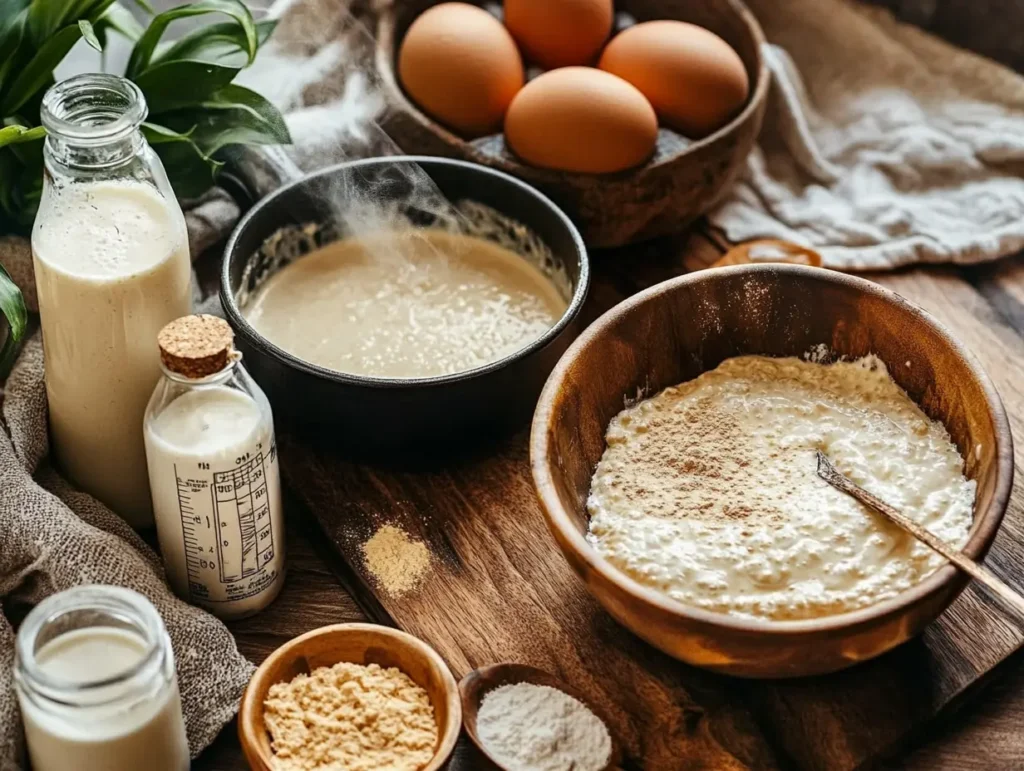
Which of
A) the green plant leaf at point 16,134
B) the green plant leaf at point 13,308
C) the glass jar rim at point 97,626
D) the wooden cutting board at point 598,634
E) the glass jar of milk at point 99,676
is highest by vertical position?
the green plant leaf at point 16,134

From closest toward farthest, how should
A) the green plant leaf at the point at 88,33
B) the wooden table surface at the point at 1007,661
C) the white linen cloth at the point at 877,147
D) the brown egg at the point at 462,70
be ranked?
the wooden table surface at the point at 1007,661
the green plant leaf at the point at 88,33
the brown egg at the point at 462,70
the white linen cloth at the point at 877,147

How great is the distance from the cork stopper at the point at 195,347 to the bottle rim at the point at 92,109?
167 mm

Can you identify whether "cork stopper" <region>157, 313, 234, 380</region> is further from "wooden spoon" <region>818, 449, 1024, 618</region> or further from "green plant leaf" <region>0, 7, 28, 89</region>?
"wooden spoon" <region>818, 449, 1024, 618</region>

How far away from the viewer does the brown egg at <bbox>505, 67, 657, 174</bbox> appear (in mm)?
1453

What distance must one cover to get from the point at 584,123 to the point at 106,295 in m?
Answer: 0.59

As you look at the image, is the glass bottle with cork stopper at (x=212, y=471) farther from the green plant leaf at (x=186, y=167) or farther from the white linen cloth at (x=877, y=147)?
the white linen cloth at (x=877, y=147)

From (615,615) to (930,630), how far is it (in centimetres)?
32

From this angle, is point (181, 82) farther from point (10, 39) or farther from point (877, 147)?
point (877, 147)

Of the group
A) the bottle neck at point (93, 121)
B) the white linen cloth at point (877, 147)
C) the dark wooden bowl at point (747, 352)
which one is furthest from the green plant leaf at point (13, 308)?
the white linen cloth at point (877, 147)

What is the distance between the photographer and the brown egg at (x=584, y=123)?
1.45 meters

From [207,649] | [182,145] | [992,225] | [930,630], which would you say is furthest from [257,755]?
[992,225]

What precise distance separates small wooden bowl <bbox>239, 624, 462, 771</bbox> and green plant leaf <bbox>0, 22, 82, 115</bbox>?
65 cm

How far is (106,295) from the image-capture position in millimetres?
1120

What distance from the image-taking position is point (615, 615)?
42.4 inches
